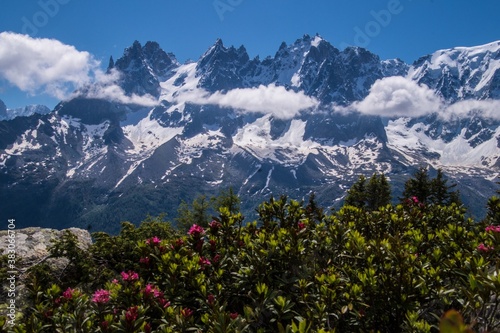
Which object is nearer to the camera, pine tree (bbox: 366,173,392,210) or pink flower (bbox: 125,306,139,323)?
pink flower (bbox: 125,306,139,323)

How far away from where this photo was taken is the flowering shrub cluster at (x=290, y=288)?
5.50m

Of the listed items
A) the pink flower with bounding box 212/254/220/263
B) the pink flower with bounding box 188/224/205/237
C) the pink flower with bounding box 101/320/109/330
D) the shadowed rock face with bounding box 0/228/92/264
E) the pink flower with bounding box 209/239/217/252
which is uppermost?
the shadowed rock face with bounding box 0/228/92/264

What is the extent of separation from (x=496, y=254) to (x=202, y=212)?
50495 millimetres

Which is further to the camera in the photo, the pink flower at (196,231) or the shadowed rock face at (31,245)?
the shadowed rock face at (31,245)

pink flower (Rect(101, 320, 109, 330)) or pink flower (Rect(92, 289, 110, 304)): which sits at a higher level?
pink flower (Rect(92, 289, 110, 304))

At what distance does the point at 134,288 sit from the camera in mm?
6551

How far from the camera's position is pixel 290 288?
22.2 feet

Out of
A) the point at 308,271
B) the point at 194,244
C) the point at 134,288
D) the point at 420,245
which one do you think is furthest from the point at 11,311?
the point at 420,245

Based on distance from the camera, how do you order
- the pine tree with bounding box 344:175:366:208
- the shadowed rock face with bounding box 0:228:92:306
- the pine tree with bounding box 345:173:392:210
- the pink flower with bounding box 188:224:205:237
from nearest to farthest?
the pink flower with bounding box 188:224:205:237
the shadowed rock face with bounding box 0:228:92:306
the pine tree with bounding box 344:175:366:208
the pine tree with bounding box 345:173:392:210

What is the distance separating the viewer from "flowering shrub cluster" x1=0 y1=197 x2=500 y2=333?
5496 millimetres

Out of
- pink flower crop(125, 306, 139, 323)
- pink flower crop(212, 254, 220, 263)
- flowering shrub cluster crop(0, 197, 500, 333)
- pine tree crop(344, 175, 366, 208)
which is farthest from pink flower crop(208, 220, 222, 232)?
pine tree crop(344, 175, 366, 208)

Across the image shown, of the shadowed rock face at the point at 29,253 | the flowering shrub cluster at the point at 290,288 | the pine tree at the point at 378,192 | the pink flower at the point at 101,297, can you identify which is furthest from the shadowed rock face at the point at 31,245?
the pine tree at the point at 378,192

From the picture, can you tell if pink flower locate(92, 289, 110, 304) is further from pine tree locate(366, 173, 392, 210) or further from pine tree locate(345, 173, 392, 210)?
pine tree locate(366, 173, 392, 210)

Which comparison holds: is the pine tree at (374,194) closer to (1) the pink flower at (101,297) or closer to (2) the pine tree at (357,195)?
(2) the pine tree at (357,195)
